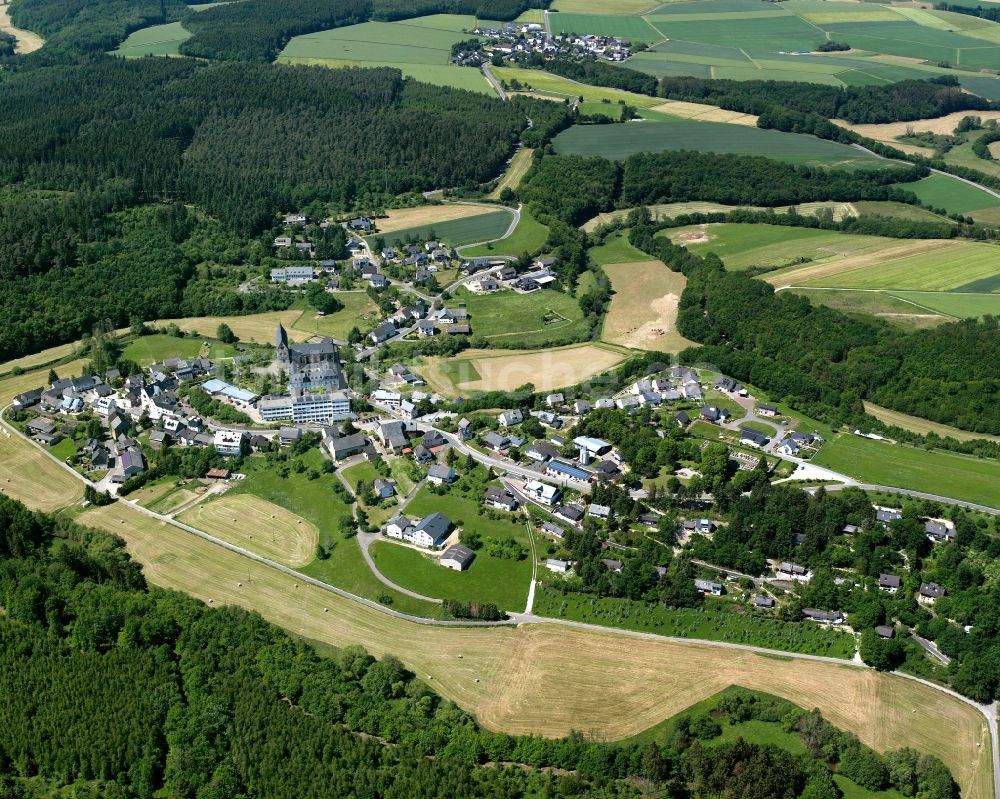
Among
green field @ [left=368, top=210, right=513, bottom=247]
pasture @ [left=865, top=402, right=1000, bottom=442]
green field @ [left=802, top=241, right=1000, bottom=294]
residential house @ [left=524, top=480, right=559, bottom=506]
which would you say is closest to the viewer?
residential house @ [left=524, top=480, right=559, bottom=506]

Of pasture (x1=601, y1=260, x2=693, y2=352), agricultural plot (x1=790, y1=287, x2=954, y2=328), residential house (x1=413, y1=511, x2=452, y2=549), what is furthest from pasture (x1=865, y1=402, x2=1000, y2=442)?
residential house (x1=413, y1=511, x2=452, y2=549)

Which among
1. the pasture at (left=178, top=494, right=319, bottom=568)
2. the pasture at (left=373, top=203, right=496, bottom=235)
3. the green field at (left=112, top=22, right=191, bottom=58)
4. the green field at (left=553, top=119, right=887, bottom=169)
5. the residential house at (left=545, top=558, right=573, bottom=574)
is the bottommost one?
the pasture at (left=178, top=494, right=319, bottom=568)

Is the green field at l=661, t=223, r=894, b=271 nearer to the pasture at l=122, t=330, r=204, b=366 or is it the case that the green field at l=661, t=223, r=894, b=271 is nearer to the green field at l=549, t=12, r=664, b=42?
the pasture at l=122, t=330, r=204, b=366

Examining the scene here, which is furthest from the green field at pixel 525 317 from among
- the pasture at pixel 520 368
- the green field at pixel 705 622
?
the green field at pixel 705 622

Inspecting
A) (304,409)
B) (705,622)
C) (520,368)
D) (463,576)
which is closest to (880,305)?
(520,368)

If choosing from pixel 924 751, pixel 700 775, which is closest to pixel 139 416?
pixel 700 775

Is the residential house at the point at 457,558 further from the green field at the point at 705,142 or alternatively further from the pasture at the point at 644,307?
the green field at the point at 705,142

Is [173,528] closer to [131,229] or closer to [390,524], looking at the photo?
[390,524]
